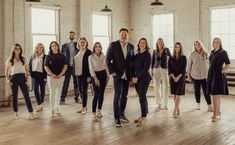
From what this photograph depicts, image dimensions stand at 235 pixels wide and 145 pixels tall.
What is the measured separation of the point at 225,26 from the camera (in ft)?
37.2

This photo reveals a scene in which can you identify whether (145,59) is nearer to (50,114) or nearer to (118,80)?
(118,80)

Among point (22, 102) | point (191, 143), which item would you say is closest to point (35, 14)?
point (22, 102)

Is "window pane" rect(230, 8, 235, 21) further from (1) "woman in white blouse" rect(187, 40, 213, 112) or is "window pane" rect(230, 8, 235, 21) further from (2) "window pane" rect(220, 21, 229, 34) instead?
(1) "woman in white blouse" rect(187, 40, 213, 112)

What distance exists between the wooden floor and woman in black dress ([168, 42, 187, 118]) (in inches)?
18.9

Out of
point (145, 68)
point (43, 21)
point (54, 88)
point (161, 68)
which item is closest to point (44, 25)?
point (43, 21)

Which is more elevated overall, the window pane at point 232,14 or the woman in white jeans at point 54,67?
the window pane at point 232,14

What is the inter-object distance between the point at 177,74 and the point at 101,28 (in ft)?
18.3

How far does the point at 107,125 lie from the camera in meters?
6.48

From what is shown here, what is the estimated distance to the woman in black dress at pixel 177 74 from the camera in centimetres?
713

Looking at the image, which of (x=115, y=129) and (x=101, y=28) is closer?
(x=115, y=129)

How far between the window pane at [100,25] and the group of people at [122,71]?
4161 millimetres

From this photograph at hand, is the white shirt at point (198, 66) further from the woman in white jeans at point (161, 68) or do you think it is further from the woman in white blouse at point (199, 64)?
the woman in white jeans at point (161, 68)

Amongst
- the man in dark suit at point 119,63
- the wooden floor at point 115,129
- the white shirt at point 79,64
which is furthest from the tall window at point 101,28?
the man in dark suit at point 119,63

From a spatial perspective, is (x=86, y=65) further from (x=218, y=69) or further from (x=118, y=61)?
(x=218, y=69)
